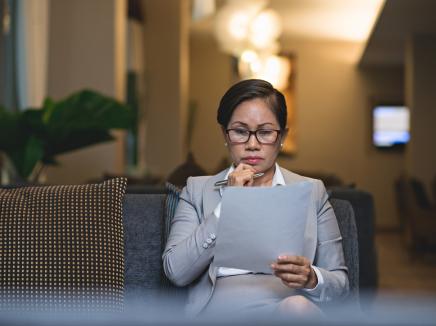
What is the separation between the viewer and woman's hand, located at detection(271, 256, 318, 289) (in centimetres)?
177

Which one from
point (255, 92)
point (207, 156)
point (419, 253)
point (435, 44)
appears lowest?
point (419, 253)

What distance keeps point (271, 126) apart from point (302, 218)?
41 cm

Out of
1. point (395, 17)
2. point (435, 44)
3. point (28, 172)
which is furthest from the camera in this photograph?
point (435, 44)

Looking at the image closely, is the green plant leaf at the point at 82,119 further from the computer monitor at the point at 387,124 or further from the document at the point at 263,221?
the computer monitor at the point at 387,124

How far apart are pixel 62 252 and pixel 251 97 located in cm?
65

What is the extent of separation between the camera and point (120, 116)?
4590mm

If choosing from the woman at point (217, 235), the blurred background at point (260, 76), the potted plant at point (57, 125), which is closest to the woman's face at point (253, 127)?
the woman at point (217, 235)

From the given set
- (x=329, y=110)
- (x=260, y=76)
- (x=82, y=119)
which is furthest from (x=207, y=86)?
(x=82, y=119)

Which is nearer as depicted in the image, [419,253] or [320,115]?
[419,253]

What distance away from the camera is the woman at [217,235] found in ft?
6.20

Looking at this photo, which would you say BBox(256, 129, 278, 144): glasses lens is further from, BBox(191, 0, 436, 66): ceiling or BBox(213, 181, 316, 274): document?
BBox(191, 0, 436, 66): ceiling

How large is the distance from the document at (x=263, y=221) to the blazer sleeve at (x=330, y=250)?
0.72ft

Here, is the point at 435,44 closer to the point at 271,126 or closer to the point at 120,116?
the point at 120,116

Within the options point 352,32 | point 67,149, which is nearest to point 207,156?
point 352,32
